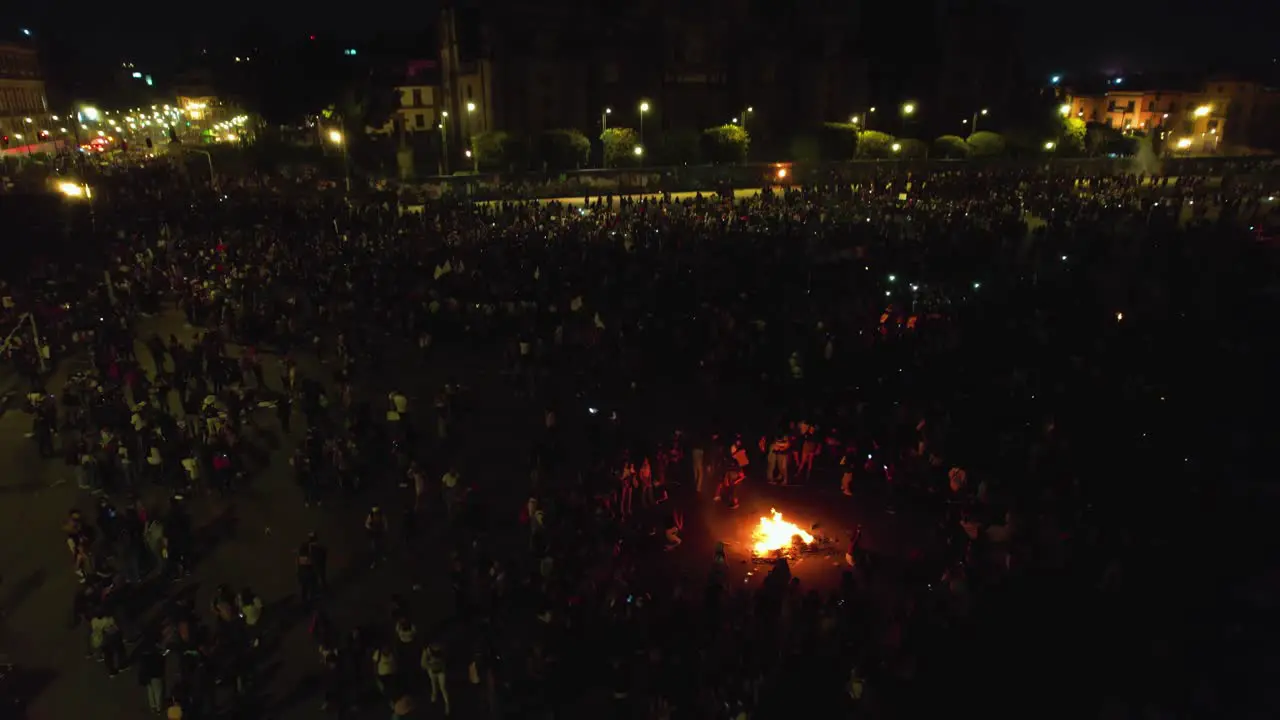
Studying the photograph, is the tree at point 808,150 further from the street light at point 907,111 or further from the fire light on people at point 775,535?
the fire light on people at point 775,535

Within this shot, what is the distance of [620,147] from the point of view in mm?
44938

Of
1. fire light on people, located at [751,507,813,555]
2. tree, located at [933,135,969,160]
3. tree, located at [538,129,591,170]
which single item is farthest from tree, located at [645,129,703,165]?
fire light on people, located at [751,507,813,555]

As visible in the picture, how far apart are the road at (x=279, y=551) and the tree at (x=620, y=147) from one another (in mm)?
31597

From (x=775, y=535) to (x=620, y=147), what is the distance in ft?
119

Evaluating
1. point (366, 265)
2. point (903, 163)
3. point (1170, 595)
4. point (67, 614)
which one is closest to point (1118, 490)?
point (1170, 595)

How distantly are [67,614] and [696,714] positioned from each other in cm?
842

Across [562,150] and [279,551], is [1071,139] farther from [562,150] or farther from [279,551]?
[279,551]

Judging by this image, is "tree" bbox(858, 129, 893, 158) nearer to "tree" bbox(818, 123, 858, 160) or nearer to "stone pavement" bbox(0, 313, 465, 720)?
"tree" bbox(818, 123, 858, 160)

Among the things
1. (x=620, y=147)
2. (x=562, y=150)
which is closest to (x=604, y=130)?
(x=620, y=147)

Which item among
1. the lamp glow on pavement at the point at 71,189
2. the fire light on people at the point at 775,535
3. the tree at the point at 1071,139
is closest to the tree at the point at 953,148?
the tree at the point at 1071,139

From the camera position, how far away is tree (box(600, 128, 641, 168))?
4484 cm

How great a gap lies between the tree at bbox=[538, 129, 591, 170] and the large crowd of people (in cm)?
1694

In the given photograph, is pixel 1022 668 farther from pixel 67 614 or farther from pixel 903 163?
pixel 903 163

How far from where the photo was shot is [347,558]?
1134 cm
